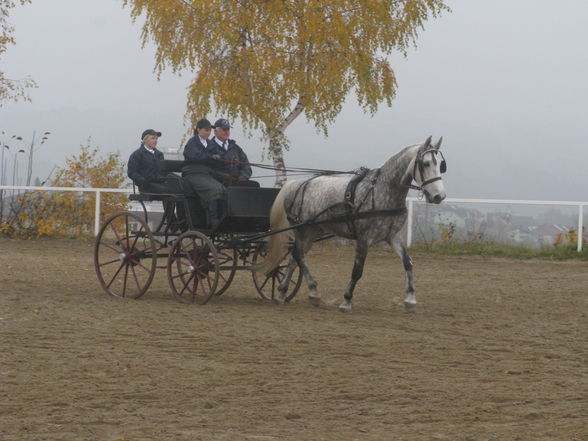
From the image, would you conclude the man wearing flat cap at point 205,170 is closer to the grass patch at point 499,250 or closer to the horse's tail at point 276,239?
the horse's tail at point 276,239

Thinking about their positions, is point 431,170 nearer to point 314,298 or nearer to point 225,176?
point 314,298

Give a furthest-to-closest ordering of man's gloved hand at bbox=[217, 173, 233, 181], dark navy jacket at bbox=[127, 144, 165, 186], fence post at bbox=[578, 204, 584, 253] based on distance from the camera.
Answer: fence post at bbox=[578, 204, 584, 253], dark navy jacket at bbox=[127, 144, 165, 186], man's gloved hand at bbox=[217, 173, 233, 181]

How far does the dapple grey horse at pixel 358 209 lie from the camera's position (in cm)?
976

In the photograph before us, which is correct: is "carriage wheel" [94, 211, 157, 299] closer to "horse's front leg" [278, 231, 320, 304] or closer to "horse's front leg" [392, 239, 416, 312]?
"horse's front leg" [278, 231, 320, 304]

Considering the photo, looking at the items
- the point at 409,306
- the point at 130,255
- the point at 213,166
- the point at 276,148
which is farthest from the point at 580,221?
the point at 130,255

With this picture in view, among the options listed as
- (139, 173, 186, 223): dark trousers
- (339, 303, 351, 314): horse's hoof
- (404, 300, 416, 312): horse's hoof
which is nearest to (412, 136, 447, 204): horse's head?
(404, 300, 416, 312): horse's hoof

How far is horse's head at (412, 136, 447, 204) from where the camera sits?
955 cm

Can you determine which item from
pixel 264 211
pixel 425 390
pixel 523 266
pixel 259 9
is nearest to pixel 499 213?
pixel 523 266

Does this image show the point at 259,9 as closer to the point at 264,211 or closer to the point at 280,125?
the point at 280,125

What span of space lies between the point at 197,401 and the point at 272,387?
64cm

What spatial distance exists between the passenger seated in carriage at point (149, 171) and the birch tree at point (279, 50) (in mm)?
11792

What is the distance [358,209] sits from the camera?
1024cm

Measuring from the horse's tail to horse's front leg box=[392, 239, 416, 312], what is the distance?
1.29m

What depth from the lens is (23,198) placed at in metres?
21.7
